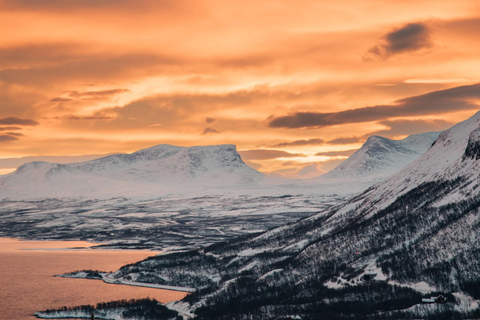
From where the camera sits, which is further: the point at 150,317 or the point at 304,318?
the point at 150,317

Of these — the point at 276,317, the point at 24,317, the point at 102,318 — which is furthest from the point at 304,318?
the point at 24,317

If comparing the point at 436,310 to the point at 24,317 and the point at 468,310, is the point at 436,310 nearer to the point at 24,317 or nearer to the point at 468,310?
the point at 468,310

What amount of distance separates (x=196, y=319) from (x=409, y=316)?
6887 cm

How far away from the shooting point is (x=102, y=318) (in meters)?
200

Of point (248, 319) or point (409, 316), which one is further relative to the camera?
point (248, 319)

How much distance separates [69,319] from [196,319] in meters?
42.5

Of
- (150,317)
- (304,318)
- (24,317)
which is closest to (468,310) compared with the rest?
(304,318)

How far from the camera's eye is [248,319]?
19412cm

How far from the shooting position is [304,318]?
614 ft

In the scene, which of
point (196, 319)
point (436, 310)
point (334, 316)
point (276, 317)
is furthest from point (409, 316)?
point (196, 319)

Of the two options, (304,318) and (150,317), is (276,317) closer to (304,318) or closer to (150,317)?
(304,318)

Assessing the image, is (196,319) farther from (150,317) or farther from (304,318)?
(304,318)

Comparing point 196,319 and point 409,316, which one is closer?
point 409,316

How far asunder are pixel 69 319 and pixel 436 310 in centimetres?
11866
